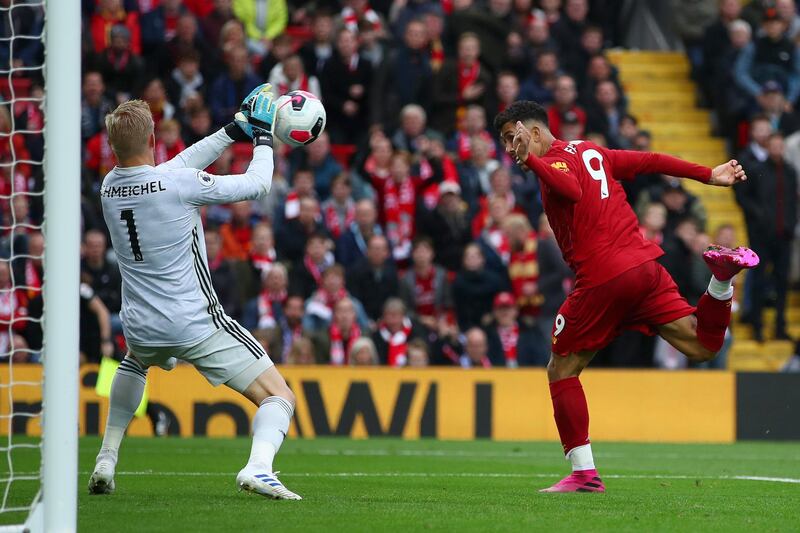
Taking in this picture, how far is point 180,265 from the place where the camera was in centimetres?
734

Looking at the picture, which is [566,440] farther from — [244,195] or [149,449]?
[149,449]

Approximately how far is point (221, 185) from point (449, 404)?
8.69 meters

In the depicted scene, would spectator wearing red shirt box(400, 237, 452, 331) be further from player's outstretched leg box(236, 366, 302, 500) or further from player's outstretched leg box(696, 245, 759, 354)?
player's outstretched leg box(236, 366, 302, 500)

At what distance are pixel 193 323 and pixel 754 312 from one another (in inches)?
485

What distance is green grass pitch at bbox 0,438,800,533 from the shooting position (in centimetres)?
636

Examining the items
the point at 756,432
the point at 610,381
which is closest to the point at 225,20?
the point at 610,381

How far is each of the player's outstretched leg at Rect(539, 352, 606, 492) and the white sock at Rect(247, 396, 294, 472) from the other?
1726 mm

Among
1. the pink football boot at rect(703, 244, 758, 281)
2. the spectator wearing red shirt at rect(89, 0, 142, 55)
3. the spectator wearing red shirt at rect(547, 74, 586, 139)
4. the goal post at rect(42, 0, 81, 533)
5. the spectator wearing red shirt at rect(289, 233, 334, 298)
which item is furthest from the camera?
the spectator wearing red shirt at rect(89, 0, 142, 55)

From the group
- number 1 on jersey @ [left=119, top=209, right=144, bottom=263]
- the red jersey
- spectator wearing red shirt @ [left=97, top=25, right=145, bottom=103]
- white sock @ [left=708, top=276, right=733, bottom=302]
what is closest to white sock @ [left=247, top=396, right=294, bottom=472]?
number 1 on jersey @ [left=119, top=209, right=144, bottom=263]

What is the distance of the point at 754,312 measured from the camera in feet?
59.5

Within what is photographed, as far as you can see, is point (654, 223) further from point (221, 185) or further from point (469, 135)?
point (221, 185)

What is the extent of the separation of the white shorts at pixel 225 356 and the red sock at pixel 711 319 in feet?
8.75

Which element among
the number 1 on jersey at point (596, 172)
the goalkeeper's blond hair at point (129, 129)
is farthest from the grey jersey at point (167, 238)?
the number 1 on jersey at point (596, 172)

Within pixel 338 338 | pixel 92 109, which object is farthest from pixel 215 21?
pixel 338 338
